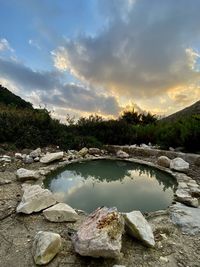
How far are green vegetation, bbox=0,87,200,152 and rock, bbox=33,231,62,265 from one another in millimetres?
4333

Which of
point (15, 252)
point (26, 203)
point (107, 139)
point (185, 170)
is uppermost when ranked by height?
point (107, 139)

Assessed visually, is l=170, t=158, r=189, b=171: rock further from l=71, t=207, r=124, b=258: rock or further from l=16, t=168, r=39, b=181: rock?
l=71, t=207, r=124, b=258: rock

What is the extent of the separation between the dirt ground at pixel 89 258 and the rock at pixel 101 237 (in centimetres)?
11

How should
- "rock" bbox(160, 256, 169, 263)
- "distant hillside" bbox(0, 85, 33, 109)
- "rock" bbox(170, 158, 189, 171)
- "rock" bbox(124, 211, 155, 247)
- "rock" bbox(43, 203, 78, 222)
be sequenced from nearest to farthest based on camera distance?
1. "rock" bbox(160, 256, 169, 263)
2. "rock" bbox(124, 211, 155, 247)
3. "rock" bbox(43, 203, 78, 222)
4. "rock" bbox(170, 158, 189, 171)
5. "distant hillside" bbox(0, 85, 33, 109)

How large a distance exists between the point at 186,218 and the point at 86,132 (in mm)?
5399

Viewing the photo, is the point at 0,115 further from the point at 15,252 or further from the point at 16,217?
the point at 15,252

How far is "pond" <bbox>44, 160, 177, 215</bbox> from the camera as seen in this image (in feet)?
10.5

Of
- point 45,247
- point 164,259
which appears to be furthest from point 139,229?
point 45,247

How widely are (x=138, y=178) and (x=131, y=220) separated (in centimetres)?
219

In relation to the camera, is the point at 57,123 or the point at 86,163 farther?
the point at 57,123

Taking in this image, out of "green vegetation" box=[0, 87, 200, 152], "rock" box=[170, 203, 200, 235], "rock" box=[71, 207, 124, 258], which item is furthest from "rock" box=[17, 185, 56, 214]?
"green vegetation" box=[0, 87, 200, 152]

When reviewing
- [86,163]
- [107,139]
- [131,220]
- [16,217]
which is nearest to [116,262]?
[131,220]

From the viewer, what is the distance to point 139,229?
2.20 m

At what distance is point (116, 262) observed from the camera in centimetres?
194
